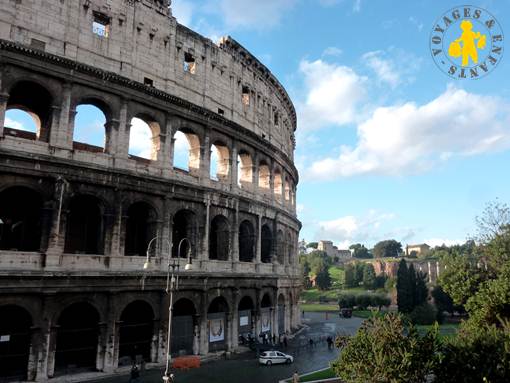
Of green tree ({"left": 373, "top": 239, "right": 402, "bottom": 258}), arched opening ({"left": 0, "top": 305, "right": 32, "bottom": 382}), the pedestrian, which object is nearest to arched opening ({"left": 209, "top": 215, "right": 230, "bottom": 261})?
the pedestrian

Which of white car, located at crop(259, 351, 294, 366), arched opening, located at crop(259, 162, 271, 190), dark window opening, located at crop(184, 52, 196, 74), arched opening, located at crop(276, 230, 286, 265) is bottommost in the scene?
white car, located at crop(259, 351, 294, 366)

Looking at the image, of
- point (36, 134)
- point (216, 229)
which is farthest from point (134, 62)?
point (216, 229)

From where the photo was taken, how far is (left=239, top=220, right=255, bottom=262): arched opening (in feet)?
113

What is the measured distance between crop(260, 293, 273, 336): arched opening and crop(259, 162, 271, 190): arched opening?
942 centimetres

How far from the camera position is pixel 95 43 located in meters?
25.3

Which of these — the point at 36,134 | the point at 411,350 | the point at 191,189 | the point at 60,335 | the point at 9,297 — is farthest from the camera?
the point at 191,189

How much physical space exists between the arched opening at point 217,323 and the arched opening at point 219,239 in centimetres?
319

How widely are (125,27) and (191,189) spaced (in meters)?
11.0

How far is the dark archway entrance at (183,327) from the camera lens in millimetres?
27230

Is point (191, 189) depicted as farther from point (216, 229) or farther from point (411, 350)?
point (411, 350)

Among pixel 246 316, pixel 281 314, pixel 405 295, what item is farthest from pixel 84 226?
pixel 405 295

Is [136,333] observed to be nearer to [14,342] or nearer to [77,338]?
[77,338]

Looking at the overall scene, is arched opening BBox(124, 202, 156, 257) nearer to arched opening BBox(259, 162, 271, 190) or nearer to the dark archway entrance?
the dark archway entrance

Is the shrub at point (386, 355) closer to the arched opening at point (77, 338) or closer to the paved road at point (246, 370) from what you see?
the paved road at point (246, 370)
